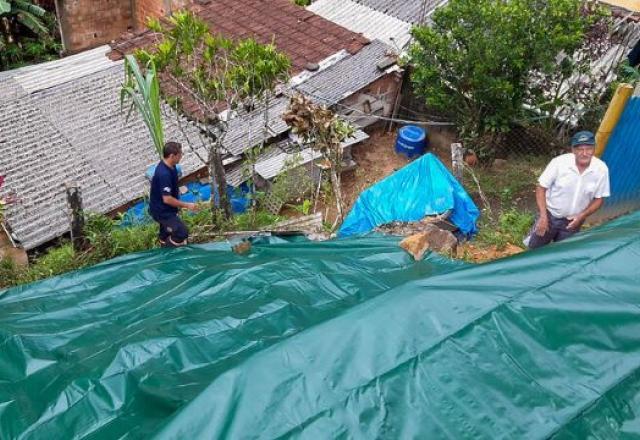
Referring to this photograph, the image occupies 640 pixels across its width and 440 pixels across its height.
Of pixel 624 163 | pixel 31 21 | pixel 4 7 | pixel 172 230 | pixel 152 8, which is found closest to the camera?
pixel 172 230

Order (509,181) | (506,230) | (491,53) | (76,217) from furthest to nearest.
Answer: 1. (509,181)
2. (491,53)
3. (506,230)
4. (76,217)

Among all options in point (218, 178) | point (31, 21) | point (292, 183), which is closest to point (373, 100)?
point (292, 183)

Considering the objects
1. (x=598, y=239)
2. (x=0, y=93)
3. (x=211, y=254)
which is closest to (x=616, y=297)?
(x=598, y=239)

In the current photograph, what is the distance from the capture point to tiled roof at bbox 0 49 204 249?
24.6ft

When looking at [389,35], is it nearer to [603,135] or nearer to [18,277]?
[603,135]

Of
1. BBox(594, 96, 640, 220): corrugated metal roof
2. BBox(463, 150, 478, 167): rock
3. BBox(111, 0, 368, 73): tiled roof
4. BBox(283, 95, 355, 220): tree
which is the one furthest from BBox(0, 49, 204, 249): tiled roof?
BBox(594, 96, 640, 220): corrugated metal roof

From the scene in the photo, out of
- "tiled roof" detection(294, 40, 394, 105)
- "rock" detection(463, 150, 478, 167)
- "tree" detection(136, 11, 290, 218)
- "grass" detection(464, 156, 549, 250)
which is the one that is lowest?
"grass" detection(464, 156, 549, 250)

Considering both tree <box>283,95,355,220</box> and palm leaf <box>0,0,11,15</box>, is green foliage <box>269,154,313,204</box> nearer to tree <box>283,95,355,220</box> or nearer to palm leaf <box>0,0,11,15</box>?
tree <box>283,95,355,220</box>

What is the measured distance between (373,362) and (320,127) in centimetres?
496

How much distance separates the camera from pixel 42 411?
9.15 feet

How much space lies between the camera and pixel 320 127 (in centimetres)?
718

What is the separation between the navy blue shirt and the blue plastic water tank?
14.6 feet

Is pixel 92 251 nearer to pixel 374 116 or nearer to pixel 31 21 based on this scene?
pixel 374 116

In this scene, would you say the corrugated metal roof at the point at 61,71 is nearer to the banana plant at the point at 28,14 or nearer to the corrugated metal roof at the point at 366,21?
the corrugated metal roof at the point at 366,21
